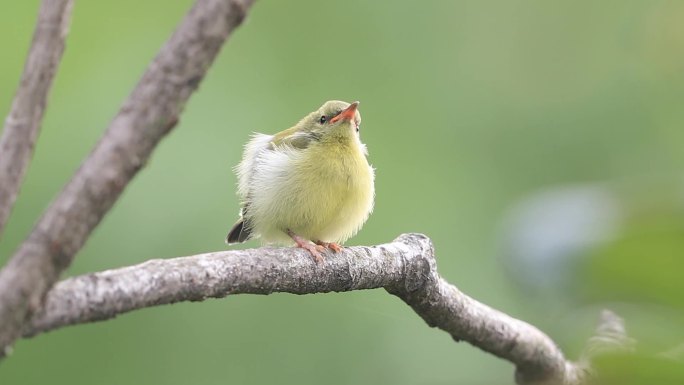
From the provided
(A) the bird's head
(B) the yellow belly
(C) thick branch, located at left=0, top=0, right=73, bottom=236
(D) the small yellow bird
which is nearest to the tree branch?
(C) thick branch, located at left=0, top=0, right=73, bottom=236

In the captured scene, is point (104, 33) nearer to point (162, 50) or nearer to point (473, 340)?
point (473, 340)

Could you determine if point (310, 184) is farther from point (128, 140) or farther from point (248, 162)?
point (128, 140)

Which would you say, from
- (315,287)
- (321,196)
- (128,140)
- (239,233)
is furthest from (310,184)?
(128,140)

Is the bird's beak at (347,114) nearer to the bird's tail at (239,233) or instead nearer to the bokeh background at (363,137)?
the bird's tail at (239,233)

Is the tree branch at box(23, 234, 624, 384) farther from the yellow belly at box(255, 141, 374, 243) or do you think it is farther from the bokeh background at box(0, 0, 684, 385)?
the bokeh background at box(0, 0, 684, 385)

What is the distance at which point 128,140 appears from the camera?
1379mm

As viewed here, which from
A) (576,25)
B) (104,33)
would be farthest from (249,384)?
(576,25)

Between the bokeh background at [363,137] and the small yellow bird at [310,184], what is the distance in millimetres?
1100

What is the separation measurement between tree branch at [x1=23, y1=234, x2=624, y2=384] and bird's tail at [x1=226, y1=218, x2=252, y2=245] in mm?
1399

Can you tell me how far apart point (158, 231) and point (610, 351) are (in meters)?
5.50

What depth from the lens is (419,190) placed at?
6.80 metres

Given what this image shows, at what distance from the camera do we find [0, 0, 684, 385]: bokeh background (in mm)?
6055

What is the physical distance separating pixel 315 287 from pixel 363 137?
4.07 meters

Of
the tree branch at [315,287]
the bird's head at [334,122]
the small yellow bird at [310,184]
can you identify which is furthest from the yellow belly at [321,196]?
the tree branch at [315,287]
